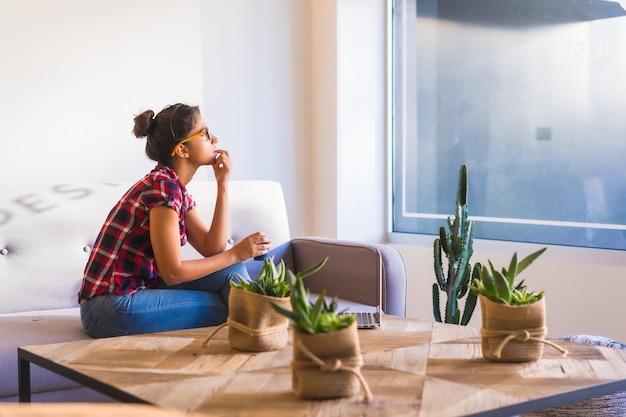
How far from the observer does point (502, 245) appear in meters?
4.13

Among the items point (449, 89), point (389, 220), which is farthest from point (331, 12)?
point (389, 220)

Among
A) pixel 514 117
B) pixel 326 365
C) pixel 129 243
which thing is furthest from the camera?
pixel 514 117

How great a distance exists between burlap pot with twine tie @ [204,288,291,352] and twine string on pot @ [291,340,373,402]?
375mm

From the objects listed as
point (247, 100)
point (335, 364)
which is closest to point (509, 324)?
point (335, 364)

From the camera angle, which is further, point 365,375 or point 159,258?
point 159,258

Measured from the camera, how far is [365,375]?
1667mm

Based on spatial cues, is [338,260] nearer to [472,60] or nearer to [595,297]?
[595,297]

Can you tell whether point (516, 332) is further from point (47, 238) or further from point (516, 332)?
point (47, 238)

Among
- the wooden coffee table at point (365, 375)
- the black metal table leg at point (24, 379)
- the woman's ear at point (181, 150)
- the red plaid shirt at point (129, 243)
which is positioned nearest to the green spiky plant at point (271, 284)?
the wooden coffee table at point (365, 375)

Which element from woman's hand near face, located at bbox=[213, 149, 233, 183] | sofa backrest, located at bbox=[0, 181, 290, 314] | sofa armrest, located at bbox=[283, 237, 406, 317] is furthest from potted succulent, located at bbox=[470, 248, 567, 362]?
sofa backrest, located at bbox=[0, 181, 290, 314]

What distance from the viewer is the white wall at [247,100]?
142 inches

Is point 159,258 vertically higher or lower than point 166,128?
lower

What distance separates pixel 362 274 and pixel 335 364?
66.7 inches

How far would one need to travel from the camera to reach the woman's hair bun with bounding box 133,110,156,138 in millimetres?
2775
